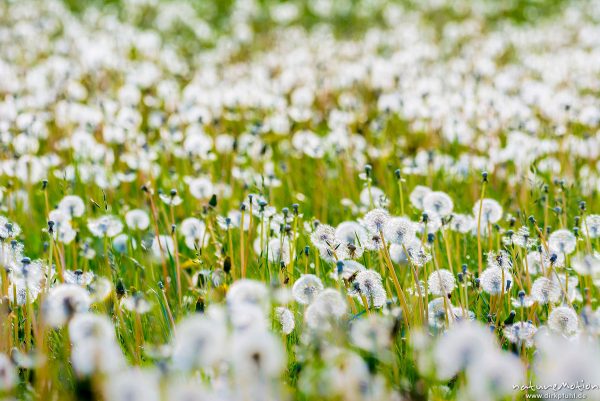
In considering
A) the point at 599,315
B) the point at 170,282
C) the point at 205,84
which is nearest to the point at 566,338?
the point at 599,315

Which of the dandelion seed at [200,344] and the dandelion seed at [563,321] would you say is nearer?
the dandelion seed at [200,344]

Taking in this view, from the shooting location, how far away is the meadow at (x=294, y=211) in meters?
1.41

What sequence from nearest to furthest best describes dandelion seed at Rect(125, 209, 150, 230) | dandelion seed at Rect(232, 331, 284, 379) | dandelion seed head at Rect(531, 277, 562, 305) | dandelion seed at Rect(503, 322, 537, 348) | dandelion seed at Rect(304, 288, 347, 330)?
dandelion seed at Rect(232, 331, 284, 379), dandelion seed at Rect(304, 288, 347, 330), dandelion seed at Rect(503, 322, 537, 348), dandelion seed head at Rect(531, 277, 562, 305), dandelion seed at Rect(125, 209, 150, 230)

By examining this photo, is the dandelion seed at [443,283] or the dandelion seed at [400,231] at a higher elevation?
the dandelion seed at [400,231]

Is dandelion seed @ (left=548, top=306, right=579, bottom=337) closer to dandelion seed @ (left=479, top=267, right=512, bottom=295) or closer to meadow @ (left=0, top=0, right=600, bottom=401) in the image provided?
meadow @ (left=0, top=0, right=600, bottom=401)

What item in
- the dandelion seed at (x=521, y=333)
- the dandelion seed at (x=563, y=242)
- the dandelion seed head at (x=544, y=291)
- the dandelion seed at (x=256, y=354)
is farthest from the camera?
the dandelion seed at (x=563, y=242)

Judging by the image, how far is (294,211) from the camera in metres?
2.31

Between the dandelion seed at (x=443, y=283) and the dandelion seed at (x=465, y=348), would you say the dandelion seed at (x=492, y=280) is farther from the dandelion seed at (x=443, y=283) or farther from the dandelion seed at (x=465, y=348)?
the dandelion seed at (x=465, y=348)

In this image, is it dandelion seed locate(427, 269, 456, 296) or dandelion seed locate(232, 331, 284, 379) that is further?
dandelion seed locate(427, 269, 456, 296)

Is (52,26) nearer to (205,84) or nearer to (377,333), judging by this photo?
(205,84)

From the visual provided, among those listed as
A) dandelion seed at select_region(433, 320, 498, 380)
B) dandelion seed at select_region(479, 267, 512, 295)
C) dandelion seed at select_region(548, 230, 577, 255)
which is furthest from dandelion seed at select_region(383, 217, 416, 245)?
dandelion seed at select_region(433, 320, 498, 380)

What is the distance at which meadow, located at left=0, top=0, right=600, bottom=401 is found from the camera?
4.61 feet

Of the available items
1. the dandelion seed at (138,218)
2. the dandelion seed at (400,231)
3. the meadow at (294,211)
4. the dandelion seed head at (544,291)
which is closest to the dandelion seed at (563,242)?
the meadow at (294,211)

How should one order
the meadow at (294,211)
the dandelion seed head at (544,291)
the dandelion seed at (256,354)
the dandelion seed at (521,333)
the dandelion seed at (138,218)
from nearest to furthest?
the dandelion seed at (256,354) < the meadow at (294,211) < the dandelion seed at (521,333) < the dandelion seed head at (544,291) < the dandelion seed at (138,218)
